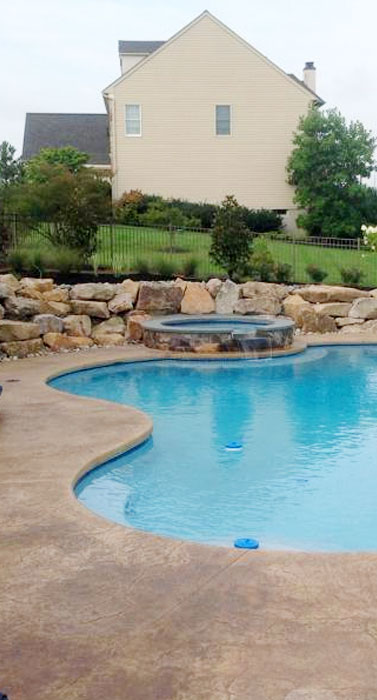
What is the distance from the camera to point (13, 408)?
8.30 metres

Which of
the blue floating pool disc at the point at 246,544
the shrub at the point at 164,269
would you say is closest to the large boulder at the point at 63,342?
the shrub at the point at 164,269

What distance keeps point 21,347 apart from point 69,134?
2601 centimetres

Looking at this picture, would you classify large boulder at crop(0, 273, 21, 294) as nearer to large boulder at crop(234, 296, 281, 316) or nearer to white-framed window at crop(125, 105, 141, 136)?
large boulder at crop(234, 296, 281, 316)

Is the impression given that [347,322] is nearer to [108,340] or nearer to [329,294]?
[329,294]

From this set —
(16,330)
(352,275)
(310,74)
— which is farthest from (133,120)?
(16,330)

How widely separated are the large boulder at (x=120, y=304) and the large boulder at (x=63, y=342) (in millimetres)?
972

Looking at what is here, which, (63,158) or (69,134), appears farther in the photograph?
(69,134)

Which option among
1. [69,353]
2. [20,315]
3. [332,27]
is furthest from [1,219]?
[332,27]

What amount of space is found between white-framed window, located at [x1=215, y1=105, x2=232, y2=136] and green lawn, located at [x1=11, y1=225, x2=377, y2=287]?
8.47 metres

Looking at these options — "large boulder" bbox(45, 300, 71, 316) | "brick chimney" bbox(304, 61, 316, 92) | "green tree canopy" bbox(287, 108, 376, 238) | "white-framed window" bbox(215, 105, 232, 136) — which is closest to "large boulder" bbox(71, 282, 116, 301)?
"large boulder" bbox(45, 300, 71, 316)

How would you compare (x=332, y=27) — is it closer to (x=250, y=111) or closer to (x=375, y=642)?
(x=250, y=111)

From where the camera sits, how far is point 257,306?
1525 centimetres

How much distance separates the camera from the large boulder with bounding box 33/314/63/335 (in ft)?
43.1

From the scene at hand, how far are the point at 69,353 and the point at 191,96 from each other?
19.1 metres
